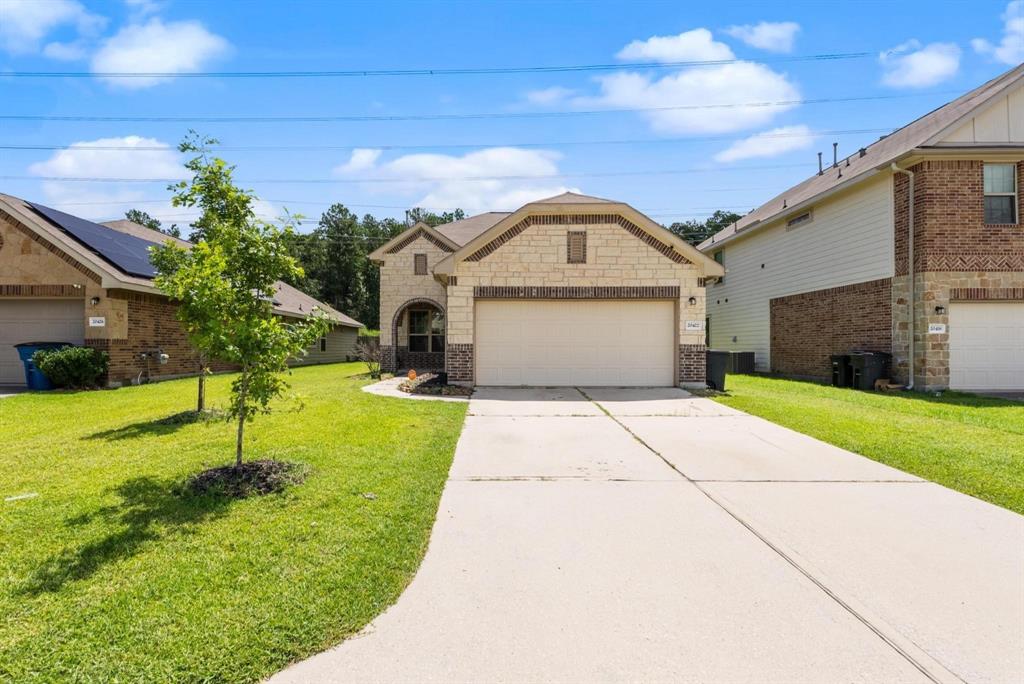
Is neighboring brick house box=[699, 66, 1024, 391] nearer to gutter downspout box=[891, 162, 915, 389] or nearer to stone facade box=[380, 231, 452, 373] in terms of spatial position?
gutter downspout box=[891, 162, 915, 389]

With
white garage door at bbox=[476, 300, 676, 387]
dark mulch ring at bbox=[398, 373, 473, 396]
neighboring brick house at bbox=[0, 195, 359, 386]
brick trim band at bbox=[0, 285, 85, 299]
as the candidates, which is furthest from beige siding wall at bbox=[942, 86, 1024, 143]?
brick trim band at bbox=[0, 285, 85, 299]

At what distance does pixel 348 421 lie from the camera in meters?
7.84

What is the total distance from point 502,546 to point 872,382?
13.1 meters

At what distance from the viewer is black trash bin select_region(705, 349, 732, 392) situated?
1258cm

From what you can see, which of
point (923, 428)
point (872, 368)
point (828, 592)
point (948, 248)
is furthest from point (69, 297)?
point (948, 248)

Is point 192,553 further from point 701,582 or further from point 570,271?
point 570,271

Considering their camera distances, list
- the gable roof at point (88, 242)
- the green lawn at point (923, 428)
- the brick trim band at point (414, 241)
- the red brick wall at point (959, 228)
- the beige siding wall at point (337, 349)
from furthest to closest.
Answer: the beige siding wall at point (337, 349) < the brick trim band at point (414, 241) < the gable roof at point (88, 242) < the red brick wall at point (959, 228) < the green lawn at point (923, 428)

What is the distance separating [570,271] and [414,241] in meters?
8.43

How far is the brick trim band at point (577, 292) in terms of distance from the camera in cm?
1274

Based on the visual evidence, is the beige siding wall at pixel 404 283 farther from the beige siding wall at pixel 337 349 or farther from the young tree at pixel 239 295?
the young tree at pixel 239 295

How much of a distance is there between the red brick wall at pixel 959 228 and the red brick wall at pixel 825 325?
130cm

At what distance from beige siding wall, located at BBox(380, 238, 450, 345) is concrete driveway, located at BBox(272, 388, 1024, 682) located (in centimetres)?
1414

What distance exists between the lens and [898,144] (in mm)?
14867

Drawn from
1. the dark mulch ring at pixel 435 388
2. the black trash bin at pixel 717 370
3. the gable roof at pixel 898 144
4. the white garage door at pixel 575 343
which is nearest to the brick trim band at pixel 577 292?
the white garage door at pixel 575 343
